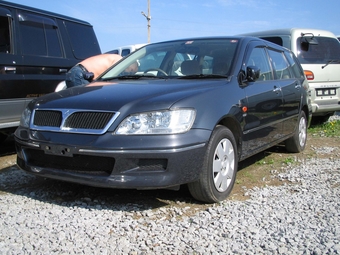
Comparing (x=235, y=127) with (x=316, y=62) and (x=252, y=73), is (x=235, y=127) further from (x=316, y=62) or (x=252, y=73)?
(x=316, y=62)

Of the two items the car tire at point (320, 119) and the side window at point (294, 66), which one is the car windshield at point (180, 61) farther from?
the car tire at point (320, 119)

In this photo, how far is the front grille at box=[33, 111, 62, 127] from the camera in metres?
3.23

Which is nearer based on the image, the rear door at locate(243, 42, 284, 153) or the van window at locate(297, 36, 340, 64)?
the rear door at locate(243, 42, 284, 153)

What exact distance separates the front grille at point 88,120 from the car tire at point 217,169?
872 millimetres

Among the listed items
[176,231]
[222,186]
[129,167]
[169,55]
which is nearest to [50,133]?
[129,167]

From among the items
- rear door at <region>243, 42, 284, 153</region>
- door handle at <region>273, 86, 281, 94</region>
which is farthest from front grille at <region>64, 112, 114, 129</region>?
door handle at <region>273, 86, 281, 94</region>

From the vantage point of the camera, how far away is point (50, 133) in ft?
10.5

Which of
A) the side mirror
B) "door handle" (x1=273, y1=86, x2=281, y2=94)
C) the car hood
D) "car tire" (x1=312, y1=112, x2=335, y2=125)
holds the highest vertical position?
the side mirror

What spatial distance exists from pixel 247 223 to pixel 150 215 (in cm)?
77

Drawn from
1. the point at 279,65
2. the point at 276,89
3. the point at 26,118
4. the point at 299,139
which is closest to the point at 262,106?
the point at 276,89

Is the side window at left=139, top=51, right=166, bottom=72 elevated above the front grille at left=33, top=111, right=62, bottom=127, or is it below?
above

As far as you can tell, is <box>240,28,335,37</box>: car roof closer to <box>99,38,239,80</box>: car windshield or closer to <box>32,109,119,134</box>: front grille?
<box>99,38,239,80</box>: car windshield

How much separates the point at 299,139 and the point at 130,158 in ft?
11.7

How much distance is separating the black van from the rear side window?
18 mm
